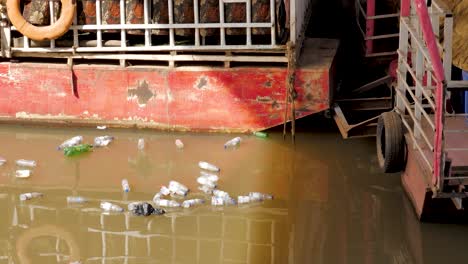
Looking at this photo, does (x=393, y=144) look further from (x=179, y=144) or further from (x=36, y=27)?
(x=36, y=27)

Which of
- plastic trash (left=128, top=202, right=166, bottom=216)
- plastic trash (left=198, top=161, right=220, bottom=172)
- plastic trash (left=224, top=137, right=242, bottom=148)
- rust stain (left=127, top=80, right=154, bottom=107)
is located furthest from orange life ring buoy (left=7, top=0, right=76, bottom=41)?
plastic trash (left=128, top=202, right=166, bottom=216)

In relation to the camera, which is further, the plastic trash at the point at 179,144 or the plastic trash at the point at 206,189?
the plastic trash at the point at 179,144

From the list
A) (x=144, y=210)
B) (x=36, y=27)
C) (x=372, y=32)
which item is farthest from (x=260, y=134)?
(x=36, y=27)

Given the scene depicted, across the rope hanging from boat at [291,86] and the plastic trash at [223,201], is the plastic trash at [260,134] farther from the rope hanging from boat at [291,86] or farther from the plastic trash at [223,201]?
the plastic trash at [223,201]

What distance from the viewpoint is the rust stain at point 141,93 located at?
32.8 ft

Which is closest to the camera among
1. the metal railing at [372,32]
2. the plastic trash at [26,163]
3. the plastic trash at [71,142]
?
the plastic trash at [26,163]

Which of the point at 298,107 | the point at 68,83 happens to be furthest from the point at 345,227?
the point at 68,83

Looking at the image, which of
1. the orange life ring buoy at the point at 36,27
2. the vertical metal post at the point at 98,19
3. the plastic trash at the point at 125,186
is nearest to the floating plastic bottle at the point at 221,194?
the plastic trash at the point at 125,186

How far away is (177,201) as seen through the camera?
7.99m

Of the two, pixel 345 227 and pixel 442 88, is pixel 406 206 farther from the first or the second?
pixel 442 88

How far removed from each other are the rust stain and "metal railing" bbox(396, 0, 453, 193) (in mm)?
3260

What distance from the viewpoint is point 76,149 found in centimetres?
936

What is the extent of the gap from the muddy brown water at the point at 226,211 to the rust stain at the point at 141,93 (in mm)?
474

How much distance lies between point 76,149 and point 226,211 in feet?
8.03
